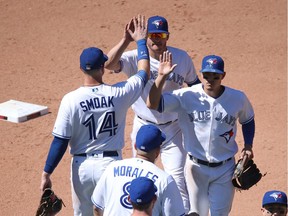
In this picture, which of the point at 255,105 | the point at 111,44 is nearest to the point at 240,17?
the point at 111,44

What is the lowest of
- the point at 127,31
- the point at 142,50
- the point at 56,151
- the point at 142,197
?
the point at 56,151

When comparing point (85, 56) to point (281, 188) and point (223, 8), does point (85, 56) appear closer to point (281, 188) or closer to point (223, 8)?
point (281, 188)

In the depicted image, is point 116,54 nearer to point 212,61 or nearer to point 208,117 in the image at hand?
point 212,61

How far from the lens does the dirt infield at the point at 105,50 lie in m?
9.39

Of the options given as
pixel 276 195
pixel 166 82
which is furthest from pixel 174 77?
pixel 276 195

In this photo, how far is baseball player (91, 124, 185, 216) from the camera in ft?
18.7

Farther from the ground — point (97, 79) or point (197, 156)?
point (97, 79)

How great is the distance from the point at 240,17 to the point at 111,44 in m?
2.58

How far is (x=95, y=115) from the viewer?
258 inches

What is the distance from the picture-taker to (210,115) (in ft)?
22.9

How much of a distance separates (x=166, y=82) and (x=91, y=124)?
1.31 meters

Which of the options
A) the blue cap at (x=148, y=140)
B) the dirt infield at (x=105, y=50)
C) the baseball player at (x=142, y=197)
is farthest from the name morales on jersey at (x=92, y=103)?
the dirt infield at (x=105, y=50)

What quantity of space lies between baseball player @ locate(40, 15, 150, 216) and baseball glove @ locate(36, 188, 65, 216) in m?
0.10

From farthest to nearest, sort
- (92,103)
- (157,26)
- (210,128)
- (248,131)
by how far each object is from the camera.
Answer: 1. (157,26)
2. (248,131)
3. (210,128)
4. (92,103)
